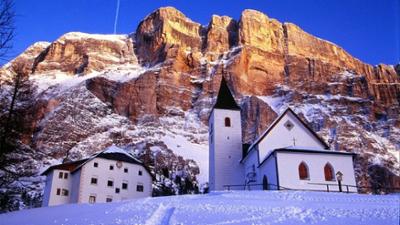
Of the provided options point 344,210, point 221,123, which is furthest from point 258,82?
point 344,210

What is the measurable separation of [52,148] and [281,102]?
96.7 m

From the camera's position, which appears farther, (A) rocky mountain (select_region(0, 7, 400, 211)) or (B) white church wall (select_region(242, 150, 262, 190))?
(A) rocky mountain (select_region(0, 7, 400, 211))

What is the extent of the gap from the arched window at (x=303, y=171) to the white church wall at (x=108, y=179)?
25633 millimetres

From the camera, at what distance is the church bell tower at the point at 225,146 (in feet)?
132

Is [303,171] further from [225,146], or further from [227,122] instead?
[227,122]

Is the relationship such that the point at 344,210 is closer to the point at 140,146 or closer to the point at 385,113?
the point at 140,146

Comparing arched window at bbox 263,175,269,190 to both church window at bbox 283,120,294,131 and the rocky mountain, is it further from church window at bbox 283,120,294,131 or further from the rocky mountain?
the rocky mountain

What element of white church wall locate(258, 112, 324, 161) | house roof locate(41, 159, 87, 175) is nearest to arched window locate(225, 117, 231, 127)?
white church wall locate(258, 112, 324, 161)

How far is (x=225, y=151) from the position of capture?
136 ft

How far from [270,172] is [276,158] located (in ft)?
5.70

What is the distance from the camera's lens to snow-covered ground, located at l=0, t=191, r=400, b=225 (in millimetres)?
14656

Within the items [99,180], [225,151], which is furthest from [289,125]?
[99,180]

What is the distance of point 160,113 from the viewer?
155875mm

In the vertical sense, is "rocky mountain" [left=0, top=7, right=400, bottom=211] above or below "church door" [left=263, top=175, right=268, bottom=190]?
above
